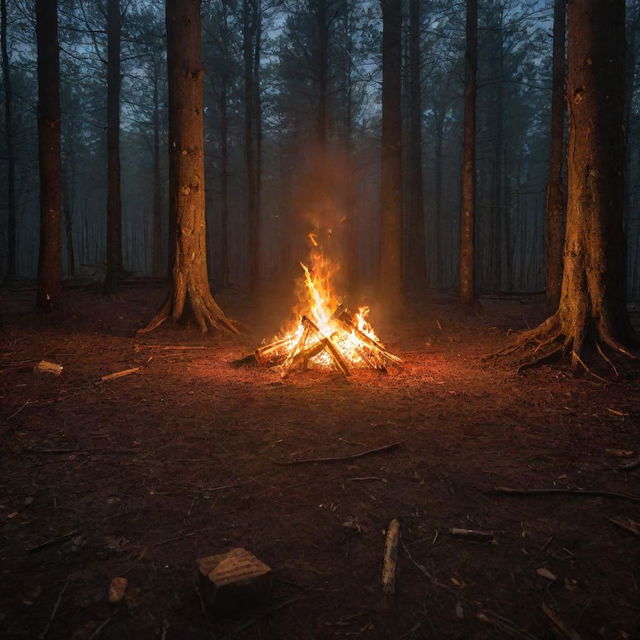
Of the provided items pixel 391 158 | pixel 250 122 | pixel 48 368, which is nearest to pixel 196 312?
pixel 48 368

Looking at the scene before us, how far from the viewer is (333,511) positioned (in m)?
2.87

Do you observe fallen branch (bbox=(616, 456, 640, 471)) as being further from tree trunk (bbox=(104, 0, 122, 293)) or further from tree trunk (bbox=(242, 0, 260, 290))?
tree trunk (bbox=(242, 0, 260, 290))

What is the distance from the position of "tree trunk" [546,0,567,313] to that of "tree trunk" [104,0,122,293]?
13.0m

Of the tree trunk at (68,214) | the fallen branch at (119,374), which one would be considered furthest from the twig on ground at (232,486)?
the tree trunk at (68,214)

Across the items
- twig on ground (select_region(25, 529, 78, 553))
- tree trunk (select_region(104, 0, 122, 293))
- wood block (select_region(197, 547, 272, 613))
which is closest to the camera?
wood block (select_region(197, 547, 272, 613))

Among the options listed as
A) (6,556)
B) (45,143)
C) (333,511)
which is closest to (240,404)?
(333,511)

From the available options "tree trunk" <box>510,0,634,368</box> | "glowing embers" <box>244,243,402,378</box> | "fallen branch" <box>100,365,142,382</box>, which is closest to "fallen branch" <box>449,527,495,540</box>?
"glowing embers" <box>244,243,402,378</box>

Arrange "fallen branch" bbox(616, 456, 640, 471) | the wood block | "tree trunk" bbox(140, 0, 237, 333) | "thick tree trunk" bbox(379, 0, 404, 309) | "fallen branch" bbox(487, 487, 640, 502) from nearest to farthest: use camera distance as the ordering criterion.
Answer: the wood block → "fallen branch" bbox(487, 487, 640, 502) → "fallen branch" bbox(616, 456, 640, 471) → "tree trunk" bbox(140, 0, 237, 333) → "thick tree trunk" bbox(379, 0, 404, 309)

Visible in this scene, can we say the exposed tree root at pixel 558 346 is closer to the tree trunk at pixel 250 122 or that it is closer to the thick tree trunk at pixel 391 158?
the thick tree trunk at pixel 391 158

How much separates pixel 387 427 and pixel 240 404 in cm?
177

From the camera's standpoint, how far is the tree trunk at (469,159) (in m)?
12.6

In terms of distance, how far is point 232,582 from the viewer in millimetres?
1976

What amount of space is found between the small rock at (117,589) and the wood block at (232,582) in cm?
38

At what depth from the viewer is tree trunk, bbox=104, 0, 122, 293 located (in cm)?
1395
